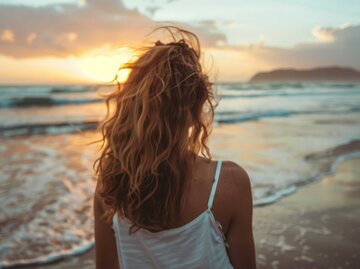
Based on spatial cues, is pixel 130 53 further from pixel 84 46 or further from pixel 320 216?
pixel 84 46

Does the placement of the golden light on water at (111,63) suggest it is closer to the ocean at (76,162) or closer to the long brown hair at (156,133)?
the long brown hair at (156,133)

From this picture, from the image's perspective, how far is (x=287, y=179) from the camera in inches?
248

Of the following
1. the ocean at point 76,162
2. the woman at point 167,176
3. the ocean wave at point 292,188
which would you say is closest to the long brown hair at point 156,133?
the woman at point 167,176

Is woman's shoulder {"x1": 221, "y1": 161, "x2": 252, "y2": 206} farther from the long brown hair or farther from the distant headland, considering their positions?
the distant headland

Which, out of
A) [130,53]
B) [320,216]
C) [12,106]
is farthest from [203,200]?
[12,106]

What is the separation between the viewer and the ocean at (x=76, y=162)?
4285 millimetres

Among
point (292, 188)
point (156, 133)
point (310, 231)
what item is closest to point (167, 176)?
point (156, 133)

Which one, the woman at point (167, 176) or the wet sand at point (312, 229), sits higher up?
the woman at point (167, 176)

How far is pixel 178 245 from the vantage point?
154 cm

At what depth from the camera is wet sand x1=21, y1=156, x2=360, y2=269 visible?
3.72 metres

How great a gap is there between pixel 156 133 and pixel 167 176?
16cm

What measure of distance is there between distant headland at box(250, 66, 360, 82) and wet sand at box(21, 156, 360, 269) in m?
44.9

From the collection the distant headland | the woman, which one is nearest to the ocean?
the woman

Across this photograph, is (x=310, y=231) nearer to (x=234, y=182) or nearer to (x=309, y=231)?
(x=309, y=231)
